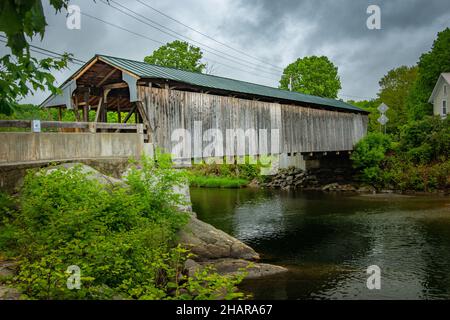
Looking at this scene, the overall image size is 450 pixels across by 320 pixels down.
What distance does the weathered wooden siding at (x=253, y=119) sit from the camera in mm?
14672

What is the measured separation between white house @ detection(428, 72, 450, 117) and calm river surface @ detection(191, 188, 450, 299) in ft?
46.1

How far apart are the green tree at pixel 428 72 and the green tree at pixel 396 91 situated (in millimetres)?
3643

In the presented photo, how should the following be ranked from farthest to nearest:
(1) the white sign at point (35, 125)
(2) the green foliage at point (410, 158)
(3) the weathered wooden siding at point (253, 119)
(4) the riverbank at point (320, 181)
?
1. (4) the riverbank at point (320, 181)
2. (2) the green foliage at point (410, 158)
3. (3) the weathered wooden siding at point (253, 119)
4. (1) the white sign at point (35, 125)

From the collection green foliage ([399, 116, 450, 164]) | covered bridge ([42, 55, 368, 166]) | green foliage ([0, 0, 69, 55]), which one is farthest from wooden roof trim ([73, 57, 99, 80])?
green foliage ([399, 116, 450, 164])

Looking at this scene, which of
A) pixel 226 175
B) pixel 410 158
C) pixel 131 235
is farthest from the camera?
pixel 226 175

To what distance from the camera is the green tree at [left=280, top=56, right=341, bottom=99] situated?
140 ft

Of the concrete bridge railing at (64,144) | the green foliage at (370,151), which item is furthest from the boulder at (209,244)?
the green foliage at (370,151)

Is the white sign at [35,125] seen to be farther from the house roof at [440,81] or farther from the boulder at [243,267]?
the house roof at [440,81]

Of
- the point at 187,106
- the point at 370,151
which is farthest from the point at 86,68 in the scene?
the point at 370,151

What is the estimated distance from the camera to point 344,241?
1403cm

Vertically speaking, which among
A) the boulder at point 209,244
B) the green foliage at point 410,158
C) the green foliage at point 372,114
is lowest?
the boulder at point 209,244

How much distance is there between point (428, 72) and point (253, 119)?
24.3m

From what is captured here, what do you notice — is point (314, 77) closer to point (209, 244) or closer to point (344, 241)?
point (344, 241)
